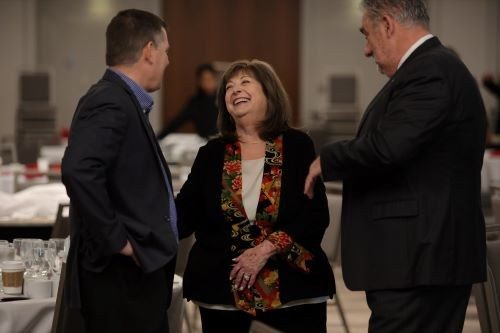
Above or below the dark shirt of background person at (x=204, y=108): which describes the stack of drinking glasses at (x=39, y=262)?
below

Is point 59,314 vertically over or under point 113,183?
under

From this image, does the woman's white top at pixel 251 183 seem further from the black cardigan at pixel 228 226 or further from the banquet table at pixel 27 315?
the banquet table at pixel 27 315

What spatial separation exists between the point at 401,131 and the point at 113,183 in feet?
2.71

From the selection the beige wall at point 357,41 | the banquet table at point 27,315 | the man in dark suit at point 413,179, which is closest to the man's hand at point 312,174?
the man in dark suit at point 413,179

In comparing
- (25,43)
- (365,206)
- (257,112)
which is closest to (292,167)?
(257,112)

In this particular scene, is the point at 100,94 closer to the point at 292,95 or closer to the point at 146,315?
the point at 146,315

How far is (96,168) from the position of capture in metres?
2.71

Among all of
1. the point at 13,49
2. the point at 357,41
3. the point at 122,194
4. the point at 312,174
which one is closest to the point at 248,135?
the point at 312,174

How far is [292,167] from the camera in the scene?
10.9 feet

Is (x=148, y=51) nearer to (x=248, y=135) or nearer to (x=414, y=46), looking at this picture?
(x=248, y=135)

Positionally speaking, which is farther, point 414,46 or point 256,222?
point 256,222

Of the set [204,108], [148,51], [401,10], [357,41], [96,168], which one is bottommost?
[204,108]

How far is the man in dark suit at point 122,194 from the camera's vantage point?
2723 mm

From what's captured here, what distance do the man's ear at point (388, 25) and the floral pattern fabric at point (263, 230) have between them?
2.25 feet
